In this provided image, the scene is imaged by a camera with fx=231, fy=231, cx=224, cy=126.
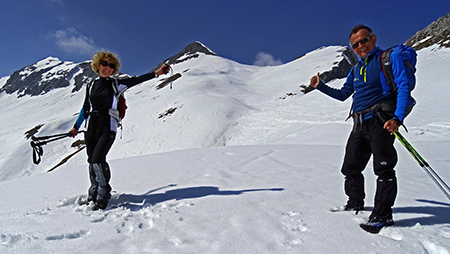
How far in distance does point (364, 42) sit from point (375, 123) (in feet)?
3.08

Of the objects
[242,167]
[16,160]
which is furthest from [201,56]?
[242,167]

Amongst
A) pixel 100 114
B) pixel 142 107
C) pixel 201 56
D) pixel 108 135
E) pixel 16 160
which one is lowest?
pixel 16 160

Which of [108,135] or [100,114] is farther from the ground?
[100,114]

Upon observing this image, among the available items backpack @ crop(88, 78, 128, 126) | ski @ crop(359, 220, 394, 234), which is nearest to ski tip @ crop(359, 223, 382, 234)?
ski @ crop(359, 220, 394, 234)

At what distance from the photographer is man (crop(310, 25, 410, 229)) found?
2258mm

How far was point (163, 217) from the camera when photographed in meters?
2.61

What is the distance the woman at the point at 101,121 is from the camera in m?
3.17

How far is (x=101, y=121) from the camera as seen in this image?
3.27 metres

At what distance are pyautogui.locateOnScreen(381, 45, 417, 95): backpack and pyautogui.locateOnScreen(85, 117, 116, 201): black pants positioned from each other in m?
3.46

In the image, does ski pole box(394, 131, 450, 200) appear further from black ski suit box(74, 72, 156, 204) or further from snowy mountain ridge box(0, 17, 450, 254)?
black ski suit box(74, 72, 156, 204)

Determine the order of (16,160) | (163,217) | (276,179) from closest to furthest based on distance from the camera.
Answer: (163,217) → (276,179) → (16,160)

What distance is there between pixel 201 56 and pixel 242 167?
213 feet

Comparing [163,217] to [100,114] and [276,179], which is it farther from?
[276,179]

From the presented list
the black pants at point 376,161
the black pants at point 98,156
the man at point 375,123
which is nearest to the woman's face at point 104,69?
the black pants at point 98,156
